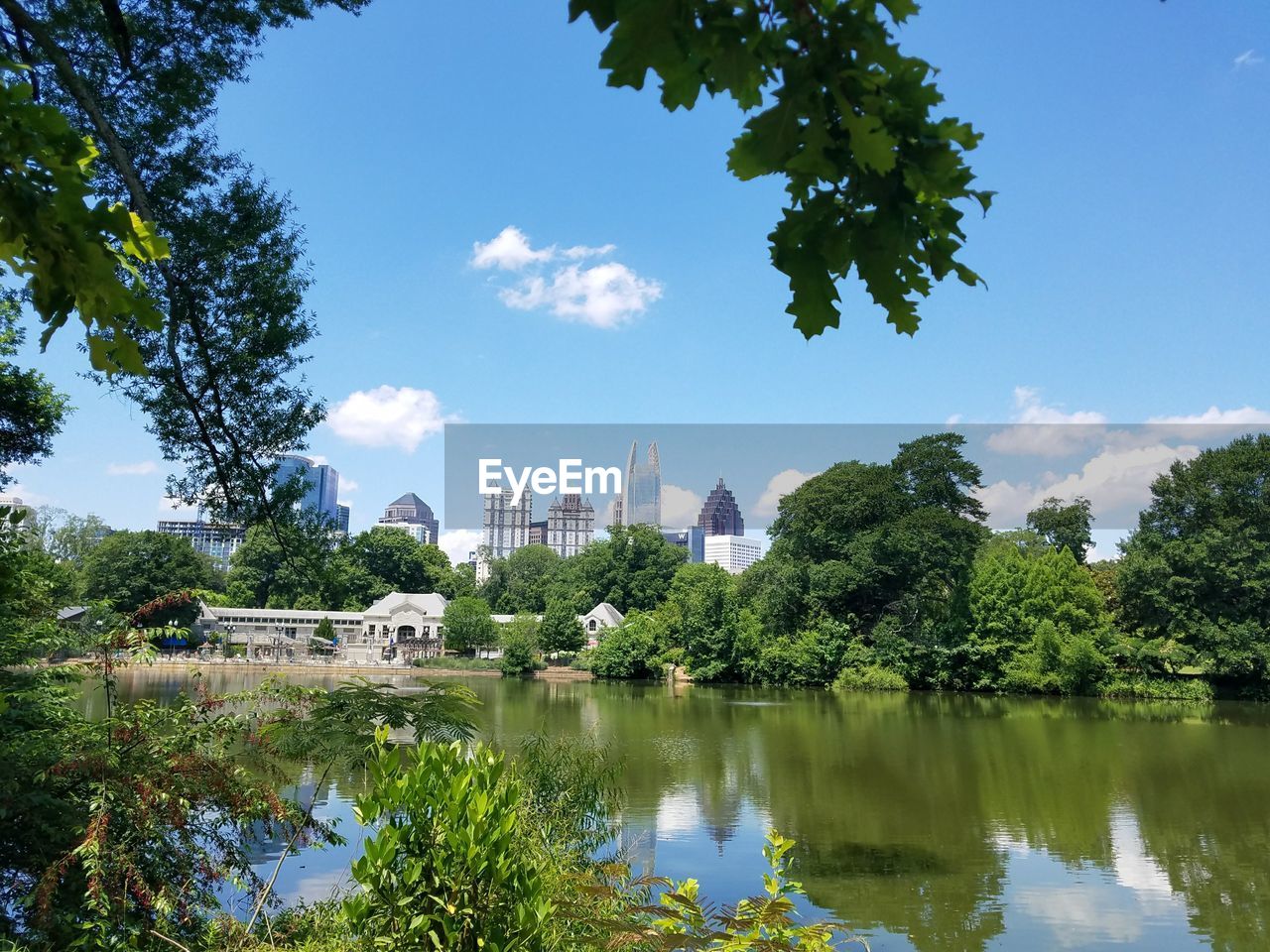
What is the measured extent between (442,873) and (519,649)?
3339 cm

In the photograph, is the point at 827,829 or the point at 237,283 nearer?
the point at 237,283

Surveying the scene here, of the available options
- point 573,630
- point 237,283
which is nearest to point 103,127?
point 237,283

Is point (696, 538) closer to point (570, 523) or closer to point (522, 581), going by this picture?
point (570, 523)

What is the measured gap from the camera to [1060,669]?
23922mm

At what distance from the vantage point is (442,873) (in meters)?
2.54

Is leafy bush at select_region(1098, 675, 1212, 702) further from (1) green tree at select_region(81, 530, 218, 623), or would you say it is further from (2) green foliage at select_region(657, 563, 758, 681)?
(1) green tree at select_region(81, 530, 218, 623)

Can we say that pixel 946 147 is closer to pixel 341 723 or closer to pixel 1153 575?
pixel 341 723

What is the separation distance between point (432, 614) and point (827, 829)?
40172 millimetres

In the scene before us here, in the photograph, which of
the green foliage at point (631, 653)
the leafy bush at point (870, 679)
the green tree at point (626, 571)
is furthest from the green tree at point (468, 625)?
the leafy bush at point (870, 679)

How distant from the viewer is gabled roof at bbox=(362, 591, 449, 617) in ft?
153

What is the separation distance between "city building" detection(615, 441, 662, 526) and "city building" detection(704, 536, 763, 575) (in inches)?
849

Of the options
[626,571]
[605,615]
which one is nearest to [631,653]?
[605,615]

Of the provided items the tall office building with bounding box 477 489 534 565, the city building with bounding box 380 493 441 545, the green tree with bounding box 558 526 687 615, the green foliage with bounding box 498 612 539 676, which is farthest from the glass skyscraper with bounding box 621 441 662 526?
the green foliage with bounding box 498 612 539 676

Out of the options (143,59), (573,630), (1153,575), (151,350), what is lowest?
(573,630)
